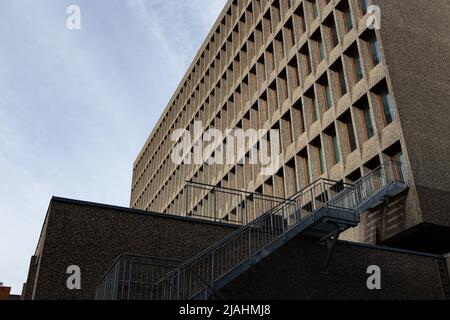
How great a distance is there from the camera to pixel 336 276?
1758 cm

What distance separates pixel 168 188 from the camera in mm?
57969

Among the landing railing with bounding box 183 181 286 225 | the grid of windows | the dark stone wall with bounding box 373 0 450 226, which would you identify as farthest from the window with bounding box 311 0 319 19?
the landing railing with bounding box 183 181 286 225

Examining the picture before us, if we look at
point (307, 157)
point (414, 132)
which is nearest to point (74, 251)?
point (414, 132)

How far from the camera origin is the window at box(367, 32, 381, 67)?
80.5 ft

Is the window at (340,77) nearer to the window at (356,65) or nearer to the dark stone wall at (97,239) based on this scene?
the window at (356,65)

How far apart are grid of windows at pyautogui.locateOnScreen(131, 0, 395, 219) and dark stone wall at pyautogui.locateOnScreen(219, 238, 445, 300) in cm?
700

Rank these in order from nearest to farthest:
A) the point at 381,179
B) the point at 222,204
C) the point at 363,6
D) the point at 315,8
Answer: the point at 381,179 < the point at 363,6 < the point at 315,8 < the point at 222,204

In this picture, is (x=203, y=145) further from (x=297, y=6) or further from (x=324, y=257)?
(x=324, y=257)

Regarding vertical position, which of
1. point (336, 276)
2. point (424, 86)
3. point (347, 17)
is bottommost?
point (336, 276)

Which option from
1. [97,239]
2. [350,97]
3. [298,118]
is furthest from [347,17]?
[97,239]

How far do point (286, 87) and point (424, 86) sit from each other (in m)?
11.8

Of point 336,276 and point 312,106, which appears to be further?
point 312,106

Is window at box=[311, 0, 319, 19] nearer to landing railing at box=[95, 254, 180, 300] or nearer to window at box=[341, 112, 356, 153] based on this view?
window at box=[341, 112, 356, 153]

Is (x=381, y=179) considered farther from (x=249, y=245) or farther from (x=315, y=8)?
(x=315, y=8)
